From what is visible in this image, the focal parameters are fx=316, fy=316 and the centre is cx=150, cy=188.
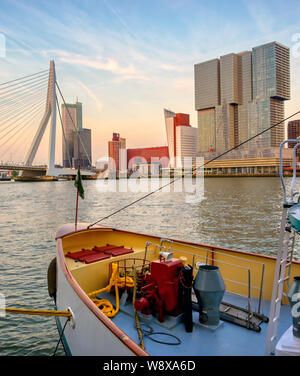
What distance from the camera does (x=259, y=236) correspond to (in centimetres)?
1866

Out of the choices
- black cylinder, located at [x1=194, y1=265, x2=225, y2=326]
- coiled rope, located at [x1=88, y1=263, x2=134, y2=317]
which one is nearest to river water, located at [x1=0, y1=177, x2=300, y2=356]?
coiled rope, located at [x1=88, y1=263, x2=134, y2=317]

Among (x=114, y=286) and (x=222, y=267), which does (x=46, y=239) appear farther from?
(x=222, y=267)

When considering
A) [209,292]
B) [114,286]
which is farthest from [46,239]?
[209,292]

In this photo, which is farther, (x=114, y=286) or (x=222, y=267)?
(x=222, y=267)

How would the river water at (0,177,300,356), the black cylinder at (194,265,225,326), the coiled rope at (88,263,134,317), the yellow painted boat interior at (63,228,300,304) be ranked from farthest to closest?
the river water at (0,177,300,356)
the yellow painted boat interior at (63,228,300,304)
the coiled rope at (88,263,134,317)
the black cylinder at (194,265,225,326)

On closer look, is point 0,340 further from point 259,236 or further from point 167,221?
point 167,221

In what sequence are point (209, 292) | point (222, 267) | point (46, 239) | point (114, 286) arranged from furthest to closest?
point (46, 239)
point (222, 267)
point (114, 286)
point (209, 292)

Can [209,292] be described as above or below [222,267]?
above

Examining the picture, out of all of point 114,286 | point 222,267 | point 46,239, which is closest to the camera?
point 114,286

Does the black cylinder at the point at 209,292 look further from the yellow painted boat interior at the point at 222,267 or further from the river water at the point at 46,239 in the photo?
the river water at the point at 46,239

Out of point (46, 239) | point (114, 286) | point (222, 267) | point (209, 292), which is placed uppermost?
point (209, 292)

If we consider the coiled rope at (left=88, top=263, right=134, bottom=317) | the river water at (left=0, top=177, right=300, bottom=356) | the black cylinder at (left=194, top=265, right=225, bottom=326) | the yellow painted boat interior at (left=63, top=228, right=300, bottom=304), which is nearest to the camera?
the black cylinder at (left=194, top=265, right=225, bottom=326)

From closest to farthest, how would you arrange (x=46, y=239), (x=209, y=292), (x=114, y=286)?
(x=209, y=292) → (x=114, y=286) → (x=46, y=239)

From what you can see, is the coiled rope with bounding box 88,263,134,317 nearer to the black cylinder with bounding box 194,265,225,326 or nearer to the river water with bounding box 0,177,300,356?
the black cylinder with bounding box 194,265,225,326
